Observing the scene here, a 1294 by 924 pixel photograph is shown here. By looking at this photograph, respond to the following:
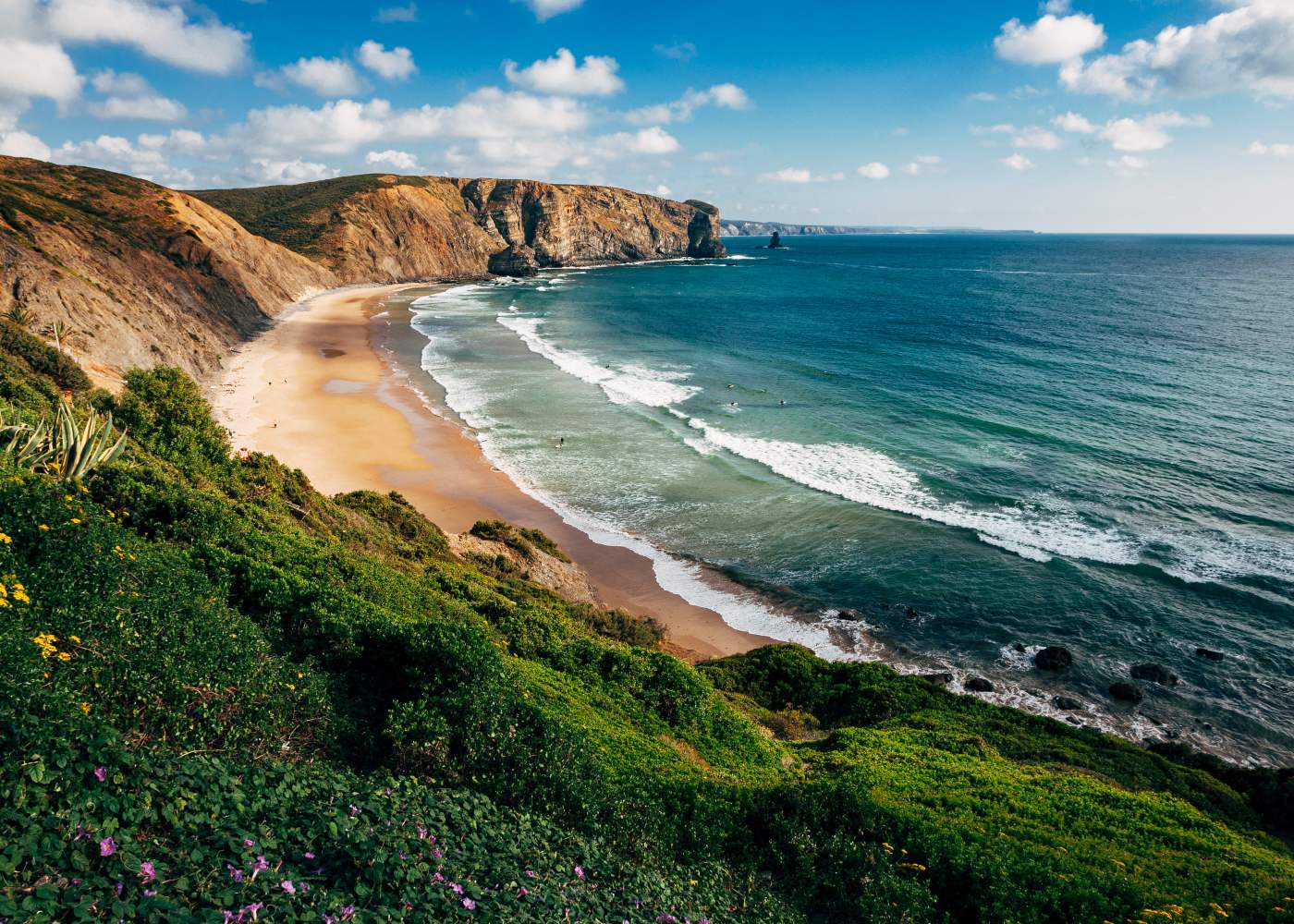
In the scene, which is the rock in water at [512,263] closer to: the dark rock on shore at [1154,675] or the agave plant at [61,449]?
the dark rock on shore at [1154,675]

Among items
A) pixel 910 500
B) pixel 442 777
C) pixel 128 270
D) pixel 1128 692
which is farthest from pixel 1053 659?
pixel 128 270

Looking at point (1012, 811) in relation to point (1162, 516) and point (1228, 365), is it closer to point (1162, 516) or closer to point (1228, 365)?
point (1162, 516)

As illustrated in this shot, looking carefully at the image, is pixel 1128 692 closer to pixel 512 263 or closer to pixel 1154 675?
pixel 1154 675

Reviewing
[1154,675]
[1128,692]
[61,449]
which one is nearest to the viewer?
[61,449]

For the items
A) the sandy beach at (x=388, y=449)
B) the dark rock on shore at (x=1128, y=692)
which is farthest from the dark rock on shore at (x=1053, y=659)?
the sandy beach at (x=388, y=449)

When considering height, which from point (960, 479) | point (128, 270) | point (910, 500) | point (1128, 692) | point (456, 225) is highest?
point (456, 225)

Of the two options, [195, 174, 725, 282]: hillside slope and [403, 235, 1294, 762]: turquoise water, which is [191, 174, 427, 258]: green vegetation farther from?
[403, 235, 1294, 762]: turquoise water
